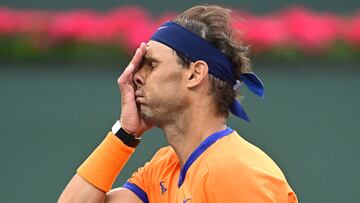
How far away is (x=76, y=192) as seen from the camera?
3.60m

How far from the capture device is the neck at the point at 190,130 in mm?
3484

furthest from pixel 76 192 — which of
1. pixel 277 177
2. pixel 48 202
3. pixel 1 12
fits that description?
pixel 1 12

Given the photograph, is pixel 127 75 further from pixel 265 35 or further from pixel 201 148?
pixel 265 35

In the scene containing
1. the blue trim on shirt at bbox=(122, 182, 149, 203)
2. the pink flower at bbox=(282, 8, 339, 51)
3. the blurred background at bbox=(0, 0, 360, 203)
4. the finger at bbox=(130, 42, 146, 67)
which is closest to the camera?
the finger at bbox=(130, 42, 146, 67)

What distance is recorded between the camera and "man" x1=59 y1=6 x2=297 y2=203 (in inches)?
131

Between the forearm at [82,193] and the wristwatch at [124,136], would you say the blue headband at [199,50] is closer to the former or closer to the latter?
the wristwatch at [124,136]

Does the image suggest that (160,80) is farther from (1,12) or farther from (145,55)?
(1,12)

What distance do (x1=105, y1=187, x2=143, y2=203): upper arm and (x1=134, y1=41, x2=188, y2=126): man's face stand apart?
324 mm

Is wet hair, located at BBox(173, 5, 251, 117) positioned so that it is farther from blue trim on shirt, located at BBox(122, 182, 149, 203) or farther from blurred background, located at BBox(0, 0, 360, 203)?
blurred background, located at BBox(0, 0, 360, 203)

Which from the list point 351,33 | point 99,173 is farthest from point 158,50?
point 351,33

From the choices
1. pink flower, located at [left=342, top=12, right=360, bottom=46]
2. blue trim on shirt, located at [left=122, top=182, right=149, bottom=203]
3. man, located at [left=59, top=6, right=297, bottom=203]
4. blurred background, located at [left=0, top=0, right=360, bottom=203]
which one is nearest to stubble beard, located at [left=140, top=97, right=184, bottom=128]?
man, located at [left=59, top=6, right=297, bottom=203]

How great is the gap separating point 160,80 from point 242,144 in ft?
1.29

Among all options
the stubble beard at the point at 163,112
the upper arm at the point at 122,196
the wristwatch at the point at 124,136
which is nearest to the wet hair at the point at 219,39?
the stubble beard at the point at 163,112

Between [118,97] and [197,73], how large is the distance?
8.47 ft
